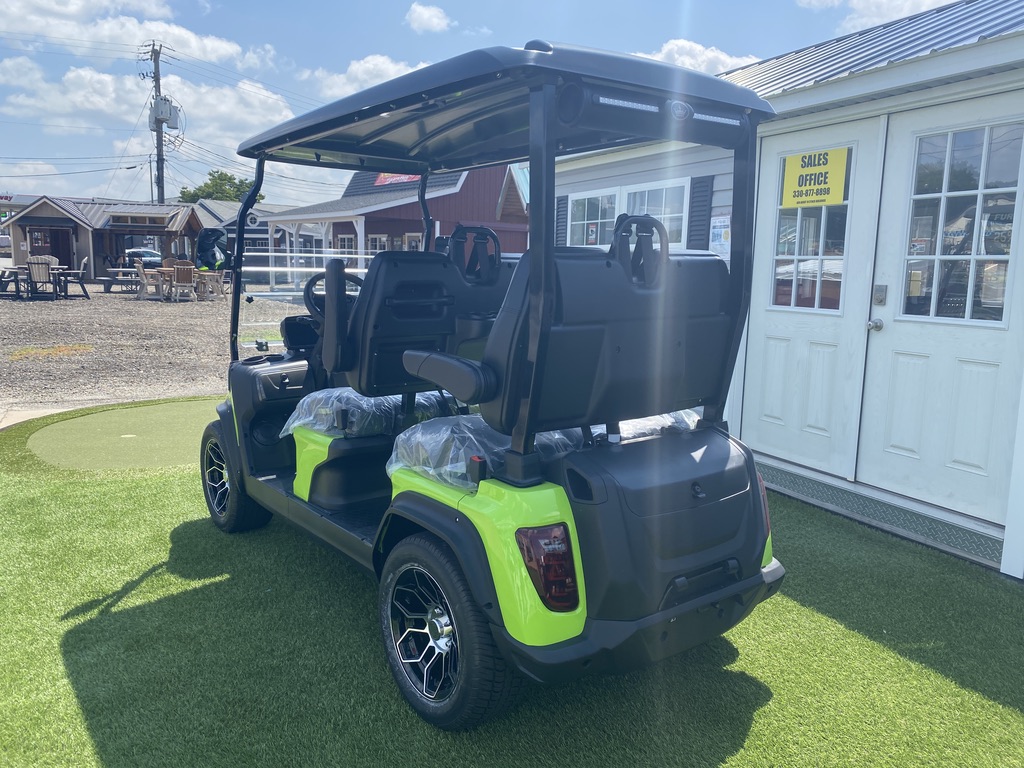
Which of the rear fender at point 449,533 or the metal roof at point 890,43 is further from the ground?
the metal roof at point 890,43

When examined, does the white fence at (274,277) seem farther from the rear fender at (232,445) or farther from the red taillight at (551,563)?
the red taillight at (551,563)

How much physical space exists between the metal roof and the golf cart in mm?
2190

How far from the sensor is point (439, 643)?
238 centimetres

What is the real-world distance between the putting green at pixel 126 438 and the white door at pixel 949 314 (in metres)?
4.81

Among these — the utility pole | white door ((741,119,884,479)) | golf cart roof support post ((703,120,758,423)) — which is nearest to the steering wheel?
golf cart roof support post ((703,120,758,423))

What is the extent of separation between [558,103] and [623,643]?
5.12ft

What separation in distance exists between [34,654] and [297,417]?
1348 mm

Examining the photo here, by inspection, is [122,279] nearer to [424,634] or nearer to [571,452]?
[424,634]

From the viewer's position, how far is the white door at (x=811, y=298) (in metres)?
4.52

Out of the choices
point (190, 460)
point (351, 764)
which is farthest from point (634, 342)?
point (190, 460)

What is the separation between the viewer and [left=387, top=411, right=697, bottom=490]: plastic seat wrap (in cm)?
243

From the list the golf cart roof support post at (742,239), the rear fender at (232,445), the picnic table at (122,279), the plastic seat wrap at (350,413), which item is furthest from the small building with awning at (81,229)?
the golf cart roof support post at (742,239)

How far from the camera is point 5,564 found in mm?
3523

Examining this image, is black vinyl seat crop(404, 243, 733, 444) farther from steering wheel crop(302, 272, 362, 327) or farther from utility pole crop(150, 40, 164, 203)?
utility pole crop(150, 40, 164, 203)
